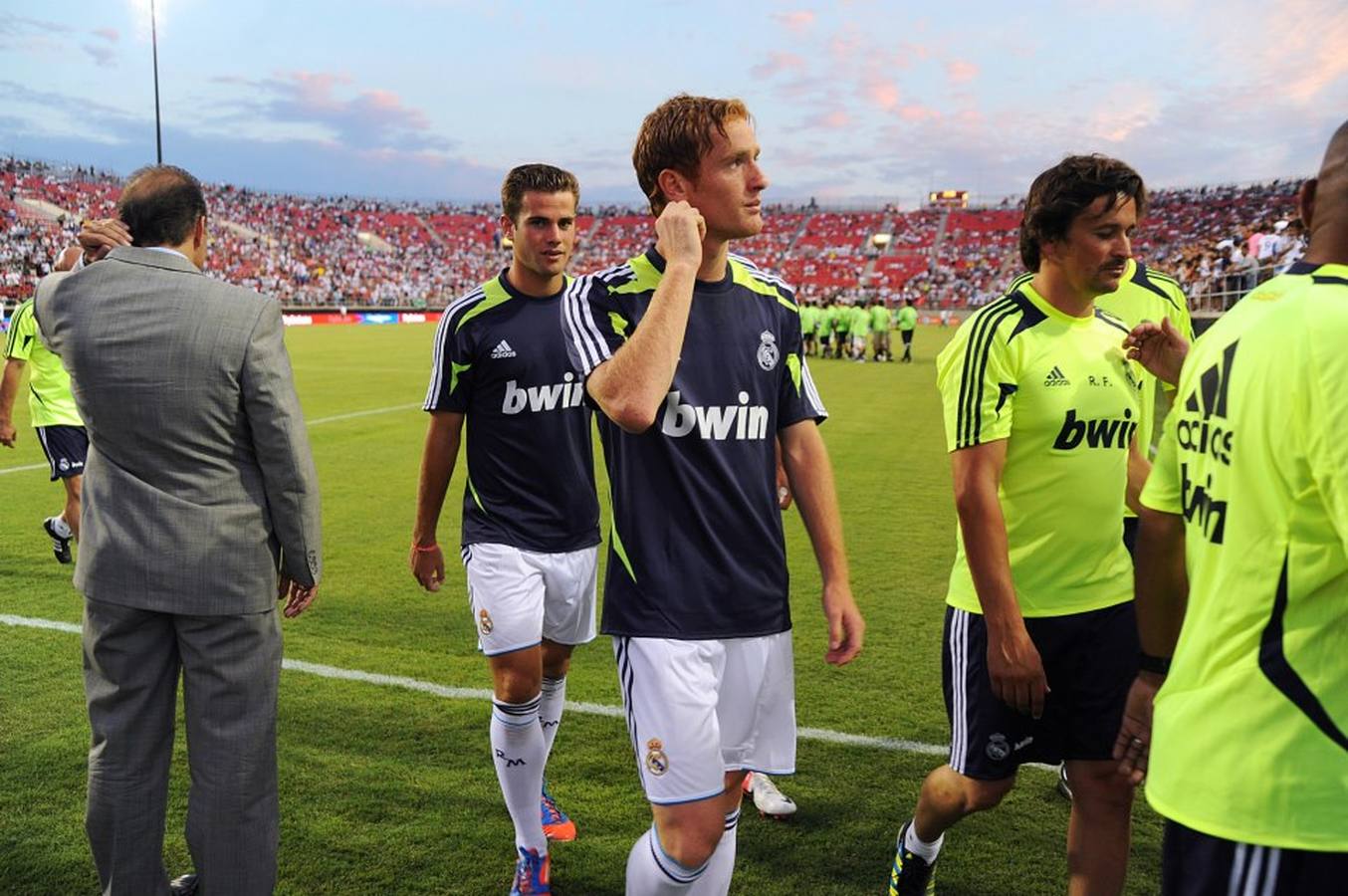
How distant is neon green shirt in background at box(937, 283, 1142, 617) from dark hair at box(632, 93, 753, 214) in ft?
3.20

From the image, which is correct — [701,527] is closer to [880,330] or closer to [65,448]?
[65,448]

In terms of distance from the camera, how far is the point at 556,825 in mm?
3822

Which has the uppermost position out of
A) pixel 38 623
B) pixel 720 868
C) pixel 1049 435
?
pixel 1049 435

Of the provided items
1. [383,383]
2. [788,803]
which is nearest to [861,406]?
[383,383]

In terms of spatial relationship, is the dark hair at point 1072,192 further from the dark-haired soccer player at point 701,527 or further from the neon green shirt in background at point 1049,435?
the dark-haired soccer player at point 701,527

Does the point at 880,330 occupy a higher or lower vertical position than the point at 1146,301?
lower

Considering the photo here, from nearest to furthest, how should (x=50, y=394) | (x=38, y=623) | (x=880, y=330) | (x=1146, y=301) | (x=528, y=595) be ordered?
(x=528, y=595) < (x=1146, y=301) < (x=38, y=623) < (x=50, y=394) < (x=880, y=330)

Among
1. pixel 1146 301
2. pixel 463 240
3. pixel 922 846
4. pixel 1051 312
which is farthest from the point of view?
pixel 463 240

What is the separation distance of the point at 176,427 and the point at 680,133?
1.59 m

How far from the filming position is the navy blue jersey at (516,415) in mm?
3838

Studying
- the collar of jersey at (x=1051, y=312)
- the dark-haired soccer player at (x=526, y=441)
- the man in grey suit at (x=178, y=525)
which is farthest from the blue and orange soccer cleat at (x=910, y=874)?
the man in grey suit at (x=178, y=525)

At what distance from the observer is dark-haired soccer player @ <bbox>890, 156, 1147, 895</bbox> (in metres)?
2.84

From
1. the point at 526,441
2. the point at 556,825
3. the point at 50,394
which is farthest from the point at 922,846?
the point at 50,394

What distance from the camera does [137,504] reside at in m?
2.85
